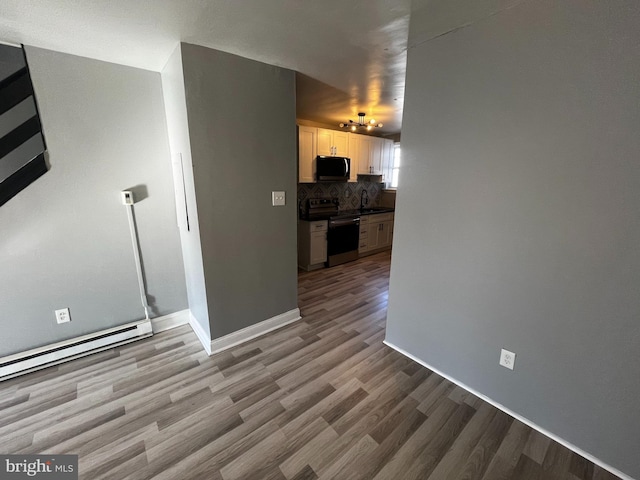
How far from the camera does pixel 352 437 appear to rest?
1.50 metres

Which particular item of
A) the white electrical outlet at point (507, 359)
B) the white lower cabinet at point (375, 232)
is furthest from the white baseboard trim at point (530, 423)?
the white lower cabinet at point (375, 232)

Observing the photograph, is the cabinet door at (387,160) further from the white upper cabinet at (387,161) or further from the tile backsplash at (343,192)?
the tile backsplash at (343,192)

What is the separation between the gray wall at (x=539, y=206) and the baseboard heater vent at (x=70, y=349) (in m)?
2.63

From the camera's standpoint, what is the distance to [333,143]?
4348 mm

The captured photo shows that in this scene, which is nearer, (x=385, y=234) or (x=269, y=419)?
(x=269, y=419)

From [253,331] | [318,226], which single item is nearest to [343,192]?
[318,226]

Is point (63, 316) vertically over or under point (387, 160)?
under

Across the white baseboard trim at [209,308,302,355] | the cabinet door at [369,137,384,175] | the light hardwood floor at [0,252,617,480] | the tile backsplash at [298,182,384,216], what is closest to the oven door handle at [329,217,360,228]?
the tile backsplash at [298,182,384,216]

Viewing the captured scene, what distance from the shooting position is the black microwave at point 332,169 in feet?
13.7

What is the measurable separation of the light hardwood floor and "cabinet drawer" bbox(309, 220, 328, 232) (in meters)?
2.03

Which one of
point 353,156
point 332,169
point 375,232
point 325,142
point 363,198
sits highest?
point 325,142

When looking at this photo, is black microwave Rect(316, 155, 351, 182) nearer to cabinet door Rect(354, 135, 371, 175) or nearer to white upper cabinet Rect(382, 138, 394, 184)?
cabinet door Rect(354, 135, 371, 175)

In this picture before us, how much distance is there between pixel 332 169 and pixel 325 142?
1.47ft

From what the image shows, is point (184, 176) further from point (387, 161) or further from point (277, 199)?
point (387, 161)
